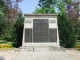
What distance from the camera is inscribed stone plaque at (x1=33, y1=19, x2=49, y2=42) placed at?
1839 cm

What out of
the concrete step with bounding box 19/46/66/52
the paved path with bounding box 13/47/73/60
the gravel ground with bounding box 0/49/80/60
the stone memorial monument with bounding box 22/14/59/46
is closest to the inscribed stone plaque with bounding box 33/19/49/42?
the stone memorial monument with bounding box 22/14/59/46

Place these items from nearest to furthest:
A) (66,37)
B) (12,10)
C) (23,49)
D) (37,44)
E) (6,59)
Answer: (6,59)
(23,49)
(37,44)
(66,37)
(12,10)

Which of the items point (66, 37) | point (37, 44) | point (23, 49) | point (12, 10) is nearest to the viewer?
point (23, 49)

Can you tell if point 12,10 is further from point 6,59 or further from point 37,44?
point 6,59

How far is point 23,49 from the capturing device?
16.7m

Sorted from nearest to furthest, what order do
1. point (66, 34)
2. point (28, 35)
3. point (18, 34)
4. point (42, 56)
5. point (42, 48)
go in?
point (42, 56) < point (42, 48) < point (28, 35) < point (66, 34) < point (18, 34)

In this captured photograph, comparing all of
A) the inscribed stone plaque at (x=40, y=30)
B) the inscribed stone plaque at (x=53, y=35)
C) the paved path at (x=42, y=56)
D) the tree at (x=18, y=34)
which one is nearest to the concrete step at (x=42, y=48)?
the inscribed stone plaque at (x=40, y=30)

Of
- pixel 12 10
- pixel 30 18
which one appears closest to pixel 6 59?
pixel 30 18

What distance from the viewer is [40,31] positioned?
61.0ft

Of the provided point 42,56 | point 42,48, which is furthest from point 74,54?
point 42,48

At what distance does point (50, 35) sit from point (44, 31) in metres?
0.68

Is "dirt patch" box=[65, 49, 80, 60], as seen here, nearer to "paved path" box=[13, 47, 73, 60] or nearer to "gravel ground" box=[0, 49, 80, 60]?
"gravel ground" box=[0, 49, 80, 60]

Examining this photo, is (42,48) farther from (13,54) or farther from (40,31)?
(13,54)

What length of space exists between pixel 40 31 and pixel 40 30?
100mm
